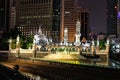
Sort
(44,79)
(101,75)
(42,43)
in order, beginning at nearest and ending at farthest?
(44,79), (101,75), (42,43)

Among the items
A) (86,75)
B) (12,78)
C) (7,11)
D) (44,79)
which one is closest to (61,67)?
(86,75)

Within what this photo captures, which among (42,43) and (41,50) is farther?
(42,43)

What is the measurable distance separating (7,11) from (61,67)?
111 meters

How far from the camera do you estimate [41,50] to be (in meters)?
92.0

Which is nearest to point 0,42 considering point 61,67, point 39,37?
point 39,37

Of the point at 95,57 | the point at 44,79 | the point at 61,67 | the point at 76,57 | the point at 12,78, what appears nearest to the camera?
the point at 12,78

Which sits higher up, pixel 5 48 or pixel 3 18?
pixel 3 18

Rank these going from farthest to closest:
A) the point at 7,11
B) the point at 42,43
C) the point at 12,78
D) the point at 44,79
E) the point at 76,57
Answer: the point at 7,11 < the point at 42,43 < the point at 76,57 < the point at 44,79 < the point at 12,78

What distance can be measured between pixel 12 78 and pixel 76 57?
62906 mm

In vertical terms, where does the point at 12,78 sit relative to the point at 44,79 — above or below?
above

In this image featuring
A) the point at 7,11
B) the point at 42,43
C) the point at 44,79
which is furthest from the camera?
the point at 7,11

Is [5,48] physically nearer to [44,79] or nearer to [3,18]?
[3,18]

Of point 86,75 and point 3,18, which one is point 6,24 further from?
point 86,75

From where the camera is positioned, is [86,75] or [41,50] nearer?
[86,75]
